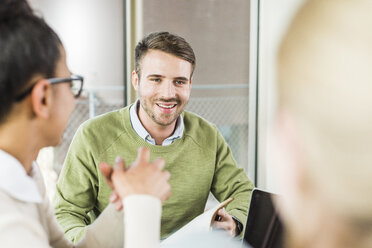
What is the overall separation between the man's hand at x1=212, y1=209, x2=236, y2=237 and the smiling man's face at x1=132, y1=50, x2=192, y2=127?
1.49 feet

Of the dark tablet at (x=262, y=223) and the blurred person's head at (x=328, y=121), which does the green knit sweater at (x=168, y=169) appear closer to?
the dark tablet at (x=262, y=223)

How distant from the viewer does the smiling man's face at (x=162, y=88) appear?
1.62 metres

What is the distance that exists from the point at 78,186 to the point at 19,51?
A: 84 cm

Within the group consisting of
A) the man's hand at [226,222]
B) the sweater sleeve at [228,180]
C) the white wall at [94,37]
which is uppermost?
the white wall at [94,37]

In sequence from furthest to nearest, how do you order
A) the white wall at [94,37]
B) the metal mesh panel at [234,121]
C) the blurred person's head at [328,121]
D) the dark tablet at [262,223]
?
the metal mesh panel at [234,121] < the white wall at [94,37] < the dark tablet at [262,223] < the blurred person's head at [328,121]

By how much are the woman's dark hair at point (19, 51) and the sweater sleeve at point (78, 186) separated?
0.76 meters

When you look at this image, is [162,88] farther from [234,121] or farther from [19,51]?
[234,121]

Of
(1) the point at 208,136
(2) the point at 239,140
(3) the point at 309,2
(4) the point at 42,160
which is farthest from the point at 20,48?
(2) the point at 239,140

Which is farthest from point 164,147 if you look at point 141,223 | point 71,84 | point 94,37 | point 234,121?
point 234,121

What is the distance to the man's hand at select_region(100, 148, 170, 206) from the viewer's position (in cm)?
74

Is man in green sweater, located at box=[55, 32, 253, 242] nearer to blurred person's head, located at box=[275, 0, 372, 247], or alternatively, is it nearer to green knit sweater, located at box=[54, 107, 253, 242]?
green knit sweater, located at box=[54, 107, 253, 242]

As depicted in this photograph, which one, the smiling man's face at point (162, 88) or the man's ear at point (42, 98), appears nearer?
the man's ear at point (42, 98)

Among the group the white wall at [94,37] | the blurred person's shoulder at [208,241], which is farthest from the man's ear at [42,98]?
the white wall at [94,37]

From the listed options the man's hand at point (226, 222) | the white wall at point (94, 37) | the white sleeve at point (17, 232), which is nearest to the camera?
the white sleeve at point (17, 232)
